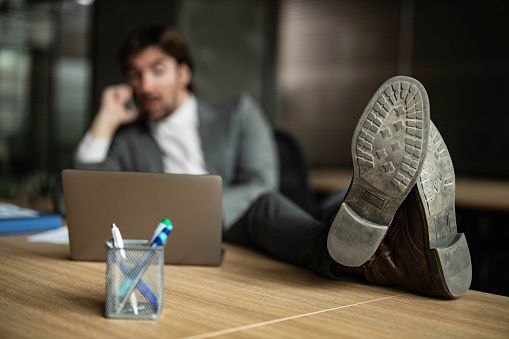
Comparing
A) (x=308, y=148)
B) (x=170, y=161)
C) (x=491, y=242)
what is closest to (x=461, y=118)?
(x=491, y=242)

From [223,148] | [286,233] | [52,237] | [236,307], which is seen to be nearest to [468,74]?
[223,148]

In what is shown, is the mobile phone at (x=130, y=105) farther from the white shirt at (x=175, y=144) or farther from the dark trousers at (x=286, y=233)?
the dark trousers at (x=286, y=233)

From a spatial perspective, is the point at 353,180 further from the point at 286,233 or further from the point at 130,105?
the point at 130,105

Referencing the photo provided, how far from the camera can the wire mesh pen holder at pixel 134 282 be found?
2.73 feet

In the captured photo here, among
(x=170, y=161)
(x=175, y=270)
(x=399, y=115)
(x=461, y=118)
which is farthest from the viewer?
(x=461, y=118)

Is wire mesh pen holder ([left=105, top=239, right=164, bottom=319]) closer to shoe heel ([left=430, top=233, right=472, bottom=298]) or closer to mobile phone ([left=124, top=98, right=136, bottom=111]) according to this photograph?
shoe heel ([left=430, top=233, right=472, bottom=298])

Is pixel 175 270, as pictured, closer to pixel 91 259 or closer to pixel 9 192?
pixel 91 259

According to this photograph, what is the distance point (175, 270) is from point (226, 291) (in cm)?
19

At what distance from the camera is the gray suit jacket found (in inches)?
91.6

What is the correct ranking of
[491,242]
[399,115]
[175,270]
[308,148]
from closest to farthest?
1. [399,115]
2. [175,270]
3. [491,242]
4. [308,148]

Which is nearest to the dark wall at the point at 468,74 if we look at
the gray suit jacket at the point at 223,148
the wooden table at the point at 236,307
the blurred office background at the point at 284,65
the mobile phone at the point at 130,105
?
the blurred office background at the point at 284,65

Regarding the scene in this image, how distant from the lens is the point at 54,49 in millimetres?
3701

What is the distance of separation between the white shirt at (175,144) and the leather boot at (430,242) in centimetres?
135

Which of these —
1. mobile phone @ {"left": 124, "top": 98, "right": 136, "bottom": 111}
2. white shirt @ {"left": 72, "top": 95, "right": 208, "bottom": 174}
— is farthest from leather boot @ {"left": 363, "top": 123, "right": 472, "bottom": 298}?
mobile phone @ {"left": 124, "top": 98, "right": 136, "bottom": 111}
